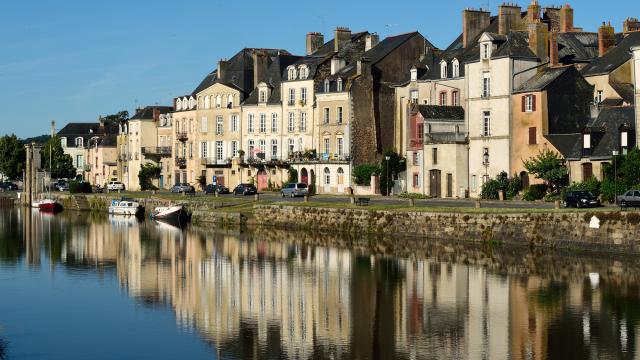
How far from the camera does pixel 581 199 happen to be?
2109 inches

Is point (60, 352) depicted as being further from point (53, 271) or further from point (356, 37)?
point (356, 37)

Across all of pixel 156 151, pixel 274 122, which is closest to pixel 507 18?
pixel 274 122

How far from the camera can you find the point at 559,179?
→ 6184cm

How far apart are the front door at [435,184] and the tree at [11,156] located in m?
70.8

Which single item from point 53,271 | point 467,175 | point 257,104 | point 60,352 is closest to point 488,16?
point 467,175

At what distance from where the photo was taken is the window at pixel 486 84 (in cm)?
6725

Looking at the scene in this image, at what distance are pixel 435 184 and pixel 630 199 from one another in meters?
21.6

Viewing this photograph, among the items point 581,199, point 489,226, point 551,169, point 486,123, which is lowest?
point 489,226

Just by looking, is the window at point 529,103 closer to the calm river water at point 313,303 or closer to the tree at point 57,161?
the calm river water at point 313,303

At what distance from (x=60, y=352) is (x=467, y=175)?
4414 cm

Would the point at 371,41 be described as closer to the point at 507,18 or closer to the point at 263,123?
the point at 263,123

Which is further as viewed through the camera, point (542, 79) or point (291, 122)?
point (291, 122)

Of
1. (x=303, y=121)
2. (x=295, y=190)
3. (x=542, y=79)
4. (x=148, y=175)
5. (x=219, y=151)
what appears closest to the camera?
(x=542, y=79)

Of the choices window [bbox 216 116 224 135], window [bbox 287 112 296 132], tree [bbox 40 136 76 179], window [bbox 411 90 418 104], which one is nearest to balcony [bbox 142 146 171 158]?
window [bbox 216 116 224 135]
